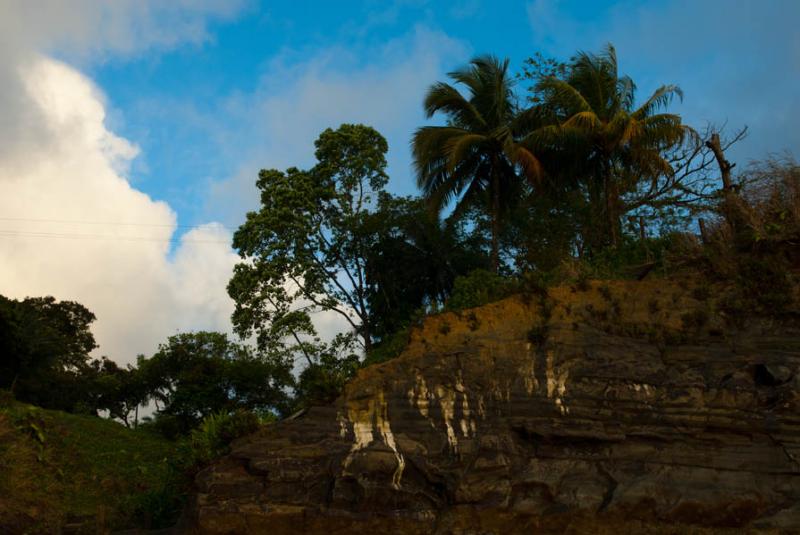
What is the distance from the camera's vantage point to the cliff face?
10.5 metres

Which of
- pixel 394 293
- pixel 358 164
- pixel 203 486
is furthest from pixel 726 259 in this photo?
pixel 358 164

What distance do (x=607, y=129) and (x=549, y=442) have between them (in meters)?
9.57

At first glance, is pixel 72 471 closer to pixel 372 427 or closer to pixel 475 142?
pixel 372 427

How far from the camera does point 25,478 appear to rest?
53.3ft

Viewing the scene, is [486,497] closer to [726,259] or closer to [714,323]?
[714,323]

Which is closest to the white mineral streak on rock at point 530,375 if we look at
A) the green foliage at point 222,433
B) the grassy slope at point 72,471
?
the green foliage at point 222,433

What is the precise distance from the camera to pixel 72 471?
708 inches

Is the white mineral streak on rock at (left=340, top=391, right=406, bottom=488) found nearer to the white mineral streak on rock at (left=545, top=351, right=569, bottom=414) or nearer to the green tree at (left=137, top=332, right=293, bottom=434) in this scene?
the white mineral streak on rock at (left=545, top=351, right=569, bottom=414)

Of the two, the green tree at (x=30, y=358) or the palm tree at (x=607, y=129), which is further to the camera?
the green tree at (x=30, y=358)

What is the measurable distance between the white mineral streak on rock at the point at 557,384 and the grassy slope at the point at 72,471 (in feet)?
28.0

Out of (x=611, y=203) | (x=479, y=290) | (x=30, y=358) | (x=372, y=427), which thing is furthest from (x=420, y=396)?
(x=30, y=358)

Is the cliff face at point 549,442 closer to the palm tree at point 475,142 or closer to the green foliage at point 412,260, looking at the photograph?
the palm tree at point 475,142

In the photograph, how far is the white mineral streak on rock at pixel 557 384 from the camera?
11.4 metres

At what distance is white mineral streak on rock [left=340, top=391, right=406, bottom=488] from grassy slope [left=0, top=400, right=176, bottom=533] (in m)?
5.54
